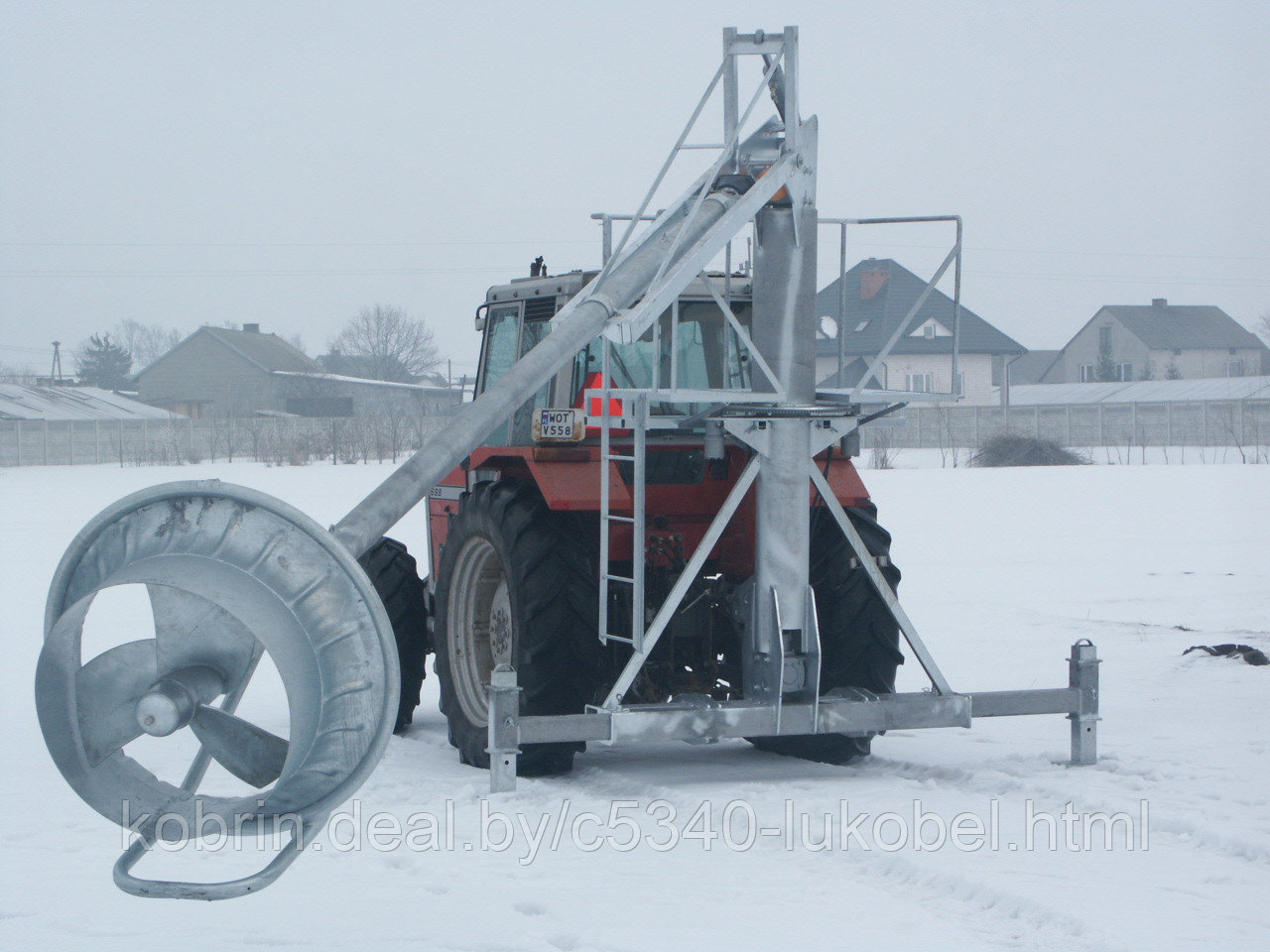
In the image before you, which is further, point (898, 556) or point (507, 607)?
point (898, 556)

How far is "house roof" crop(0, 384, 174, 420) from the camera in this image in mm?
46722

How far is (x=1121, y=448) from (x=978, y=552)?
2426cm

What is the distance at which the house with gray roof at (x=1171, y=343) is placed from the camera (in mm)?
72125

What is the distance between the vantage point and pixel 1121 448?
38.3 meters

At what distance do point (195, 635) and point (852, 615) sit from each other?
3445 millimetres

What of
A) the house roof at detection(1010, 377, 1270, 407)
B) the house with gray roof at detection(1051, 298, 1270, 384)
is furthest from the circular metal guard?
the house with gray roof at detection(1051, 298, 1270, 384)

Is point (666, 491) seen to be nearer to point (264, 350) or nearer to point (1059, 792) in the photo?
point (1059, 792)

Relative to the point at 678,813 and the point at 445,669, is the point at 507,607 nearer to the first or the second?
the point at 445,669

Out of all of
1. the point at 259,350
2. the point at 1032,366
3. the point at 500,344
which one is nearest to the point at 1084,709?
the point at 500,344

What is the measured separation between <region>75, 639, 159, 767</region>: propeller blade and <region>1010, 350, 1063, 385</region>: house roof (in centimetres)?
9071

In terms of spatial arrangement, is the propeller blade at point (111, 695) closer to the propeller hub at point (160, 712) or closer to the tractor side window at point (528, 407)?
the propeller hub at point (160, 712)

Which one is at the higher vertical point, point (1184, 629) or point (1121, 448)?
point (1121, 448)

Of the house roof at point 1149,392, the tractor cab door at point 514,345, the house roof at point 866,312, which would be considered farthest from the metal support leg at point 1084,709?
the house roof at point 1149,392

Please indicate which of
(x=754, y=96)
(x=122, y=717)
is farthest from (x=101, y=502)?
(x=122, y=717)
